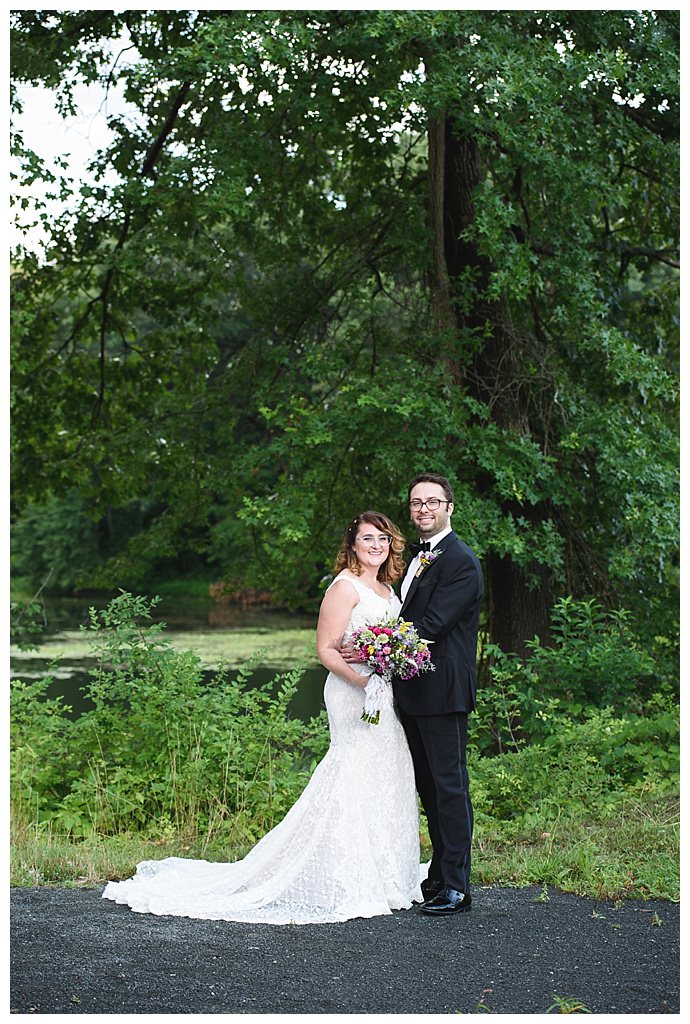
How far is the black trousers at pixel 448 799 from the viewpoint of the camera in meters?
4.97

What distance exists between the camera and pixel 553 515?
9789 mm

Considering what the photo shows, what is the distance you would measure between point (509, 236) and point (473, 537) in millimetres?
2282

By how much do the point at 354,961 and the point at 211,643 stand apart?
17935mm

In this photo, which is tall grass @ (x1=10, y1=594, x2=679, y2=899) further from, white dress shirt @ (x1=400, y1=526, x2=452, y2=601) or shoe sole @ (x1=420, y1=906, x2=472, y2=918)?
white dress shirt @ (x1=400, y1=526, x2=452, y2=601)

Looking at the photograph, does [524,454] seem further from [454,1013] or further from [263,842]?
[454,1013]

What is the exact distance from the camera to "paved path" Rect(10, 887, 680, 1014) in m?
3.92

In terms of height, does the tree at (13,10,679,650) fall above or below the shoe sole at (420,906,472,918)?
above

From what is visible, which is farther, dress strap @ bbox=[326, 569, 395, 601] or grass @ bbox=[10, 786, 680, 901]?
grass @ bbox=[10, 786, 680, 901]

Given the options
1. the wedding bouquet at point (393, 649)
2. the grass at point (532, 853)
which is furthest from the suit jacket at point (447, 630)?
the grass at point (532, 853)

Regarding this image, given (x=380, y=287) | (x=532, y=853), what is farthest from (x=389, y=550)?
(x=380, y=287)

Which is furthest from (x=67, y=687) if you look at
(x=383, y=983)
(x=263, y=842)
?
(x=383, y=983)

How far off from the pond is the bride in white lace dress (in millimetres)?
2176

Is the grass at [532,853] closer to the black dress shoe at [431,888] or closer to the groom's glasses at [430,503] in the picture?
the black dress shoe at [431,888]

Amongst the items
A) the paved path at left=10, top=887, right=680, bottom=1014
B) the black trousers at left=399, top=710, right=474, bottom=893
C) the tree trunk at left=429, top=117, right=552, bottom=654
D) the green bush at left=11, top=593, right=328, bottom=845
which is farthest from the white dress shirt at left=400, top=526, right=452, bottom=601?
the tree trunk at left=429, top=117, right=552, bottom=654
